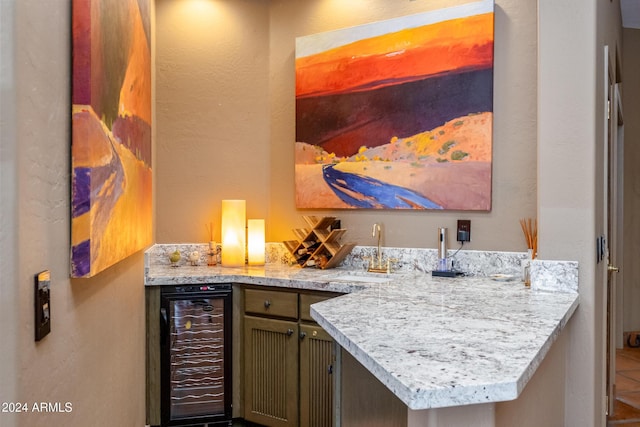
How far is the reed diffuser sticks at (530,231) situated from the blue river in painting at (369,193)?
1.58 ft

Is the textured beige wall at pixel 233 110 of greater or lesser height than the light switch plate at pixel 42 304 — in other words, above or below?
above

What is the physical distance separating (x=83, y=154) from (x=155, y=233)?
91.1 inches

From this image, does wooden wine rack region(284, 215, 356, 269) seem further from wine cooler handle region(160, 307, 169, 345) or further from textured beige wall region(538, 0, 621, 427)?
textured beige wall region(538, 0, 621, 427)

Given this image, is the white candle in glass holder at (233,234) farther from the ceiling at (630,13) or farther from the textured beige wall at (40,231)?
the ceiling at (630,13)

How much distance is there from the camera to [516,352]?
4.09 feet

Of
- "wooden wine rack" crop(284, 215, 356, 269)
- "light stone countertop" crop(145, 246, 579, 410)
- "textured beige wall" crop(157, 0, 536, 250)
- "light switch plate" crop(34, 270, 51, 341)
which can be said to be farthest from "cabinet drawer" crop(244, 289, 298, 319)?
"light switch plate" crop(34, 270, 51, 341)

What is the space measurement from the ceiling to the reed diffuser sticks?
259 centimetres

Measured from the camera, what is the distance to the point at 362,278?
A: 2992mm

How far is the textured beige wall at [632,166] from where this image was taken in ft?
16.6

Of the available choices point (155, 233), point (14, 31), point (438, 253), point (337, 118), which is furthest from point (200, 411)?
point (14, 31)

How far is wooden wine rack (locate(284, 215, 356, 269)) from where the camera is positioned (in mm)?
3270

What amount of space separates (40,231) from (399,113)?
8.04 ft

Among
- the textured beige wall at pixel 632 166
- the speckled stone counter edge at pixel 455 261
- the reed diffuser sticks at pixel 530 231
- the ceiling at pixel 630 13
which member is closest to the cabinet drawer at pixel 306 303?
the speckled stone counter edge at pixel 455 261

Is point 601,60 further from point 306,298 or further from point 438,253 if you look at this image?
point 306,298
